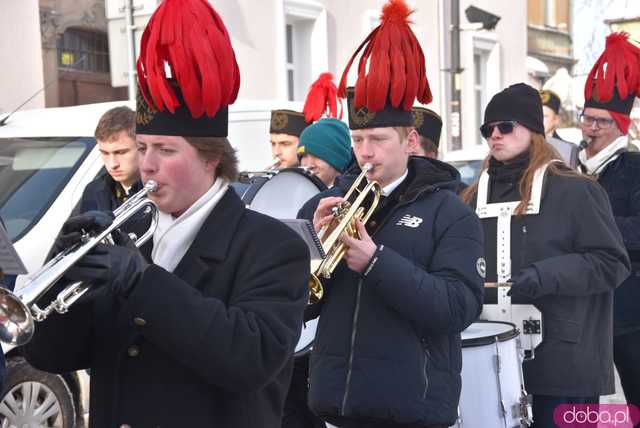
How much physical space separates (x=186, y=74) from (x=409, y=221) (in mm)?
1407

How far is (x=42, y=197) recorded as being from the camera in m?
6.11

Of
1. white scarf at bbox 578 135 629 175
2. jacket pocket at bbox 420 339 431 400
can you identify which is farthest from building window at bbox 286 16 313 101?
jacket pocket at bbox 420 339 431 400

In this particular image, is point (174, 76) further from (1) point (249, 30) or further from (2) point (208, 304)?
(1) point (249, 30)

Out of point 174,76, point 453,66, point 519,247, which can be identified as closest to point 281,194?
point 519,247

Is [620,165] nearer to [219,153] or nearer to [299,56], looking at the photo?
[219,153]

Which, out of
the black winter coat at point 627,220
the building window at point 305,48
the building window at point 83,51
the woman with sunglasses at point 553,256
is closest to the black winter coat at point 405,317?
the woman with sunglasses at point 553,256

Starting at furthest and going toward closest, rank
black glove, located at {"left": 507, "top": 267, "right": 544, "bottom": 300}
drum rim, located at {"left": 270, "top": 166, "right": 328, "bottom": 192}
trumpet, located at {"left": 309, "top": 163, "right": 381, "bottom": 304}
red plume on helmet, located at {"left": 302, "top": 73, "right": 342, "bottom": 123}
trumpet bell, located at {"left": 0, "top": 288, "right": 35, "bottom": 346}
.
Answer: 1. red plume on helmet, located at {"left": 302, "top": 73, "right": 342, "bottom": 123}
2. drum rim, located at {"left": 270, "top": 166, "right": 328, "bottom": 192}
3. black glove, located at {"left": 507, "top": 267, "right": 544, "bottom": 300}
4. trumpet, located at {"left": 309, "top": 163, "right": 381, "bottom": 304}
5. trumpet bell, located at {"left": 0, "top": 288, "right": 35, "bottom": 346}

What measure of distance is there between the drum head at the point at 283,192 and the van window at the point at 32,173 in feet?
4.17

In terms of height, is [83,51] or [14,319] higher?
[83,51]

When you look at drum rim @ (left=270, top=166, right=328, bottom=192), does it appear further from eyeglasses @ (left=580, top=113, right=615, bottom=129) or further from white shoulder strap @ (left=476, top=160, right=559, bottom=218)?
eyeglasses @ (left=580, top=113, right=615, bottom=129)

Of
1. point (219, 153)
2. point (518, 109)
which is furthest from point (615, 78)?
point (219, 153)

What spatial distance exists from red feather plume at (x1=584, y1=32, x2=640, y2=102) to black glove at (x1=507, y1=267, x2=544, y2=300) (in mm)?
1959

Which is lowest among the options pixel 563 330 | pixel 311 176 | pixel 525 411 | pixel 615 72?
pixel 525 411

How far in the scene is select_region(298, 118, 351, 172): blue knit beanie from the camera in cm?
621
